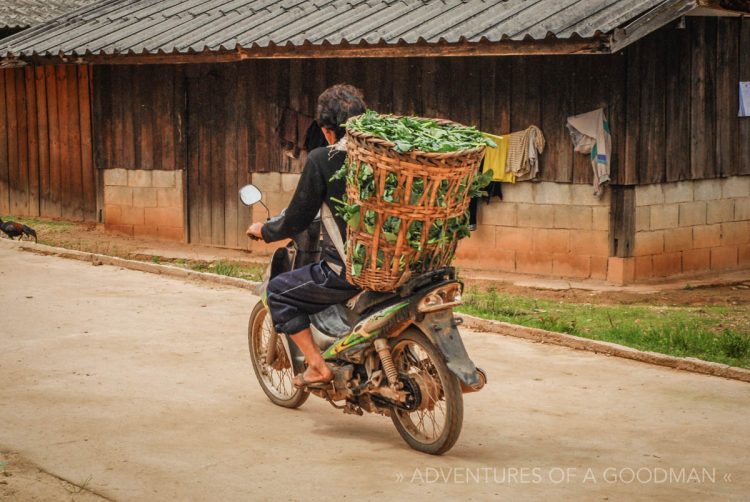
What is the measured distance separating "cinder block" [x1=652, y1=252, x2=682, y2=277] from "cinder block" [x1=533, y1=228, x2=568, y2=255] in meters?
1.05

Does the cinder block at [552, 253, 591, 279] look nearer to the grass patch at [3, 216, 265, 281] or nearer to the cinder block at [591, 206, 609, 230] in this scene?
the cinder block at [591, 206, 609, 230]

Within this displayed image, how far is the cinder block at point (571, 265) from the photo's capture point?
13.2 meters

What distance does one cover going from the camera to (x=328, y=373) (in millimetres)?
6551

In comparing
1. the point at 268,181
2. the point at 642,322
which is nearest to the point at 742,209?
the point at 642,322

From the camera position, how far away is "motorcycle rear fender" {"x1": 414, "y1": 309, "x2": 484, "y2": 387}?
5.81 m

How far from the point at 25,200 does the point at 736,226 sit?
12371mm

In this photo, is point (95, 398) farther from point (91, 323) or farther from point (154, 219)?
point (154, 219)

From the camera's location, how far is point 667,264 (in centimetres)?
1357

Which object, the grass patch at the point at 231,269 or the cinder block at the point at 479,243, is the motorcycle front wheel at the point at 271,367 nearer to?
the grass patch at the point at 231,269

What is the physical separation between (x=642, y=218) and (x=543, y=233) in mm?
1164

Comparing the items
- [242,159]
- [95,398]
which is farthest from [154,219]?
[95,398]

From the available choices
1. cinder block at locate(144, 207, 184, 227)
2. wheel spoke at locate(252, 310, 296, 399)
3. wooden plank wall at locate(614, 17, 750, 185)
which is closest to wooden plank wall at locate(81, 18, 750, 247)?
wooden plank wall at locate(614, 17, 750, 185)

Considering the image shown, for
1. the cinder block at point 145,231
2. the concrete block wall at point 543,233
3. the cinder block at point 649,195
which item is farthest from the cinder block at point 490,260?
the cinder block at point 145,231

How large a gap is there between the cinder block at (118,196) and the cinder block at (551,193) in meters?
7.17
